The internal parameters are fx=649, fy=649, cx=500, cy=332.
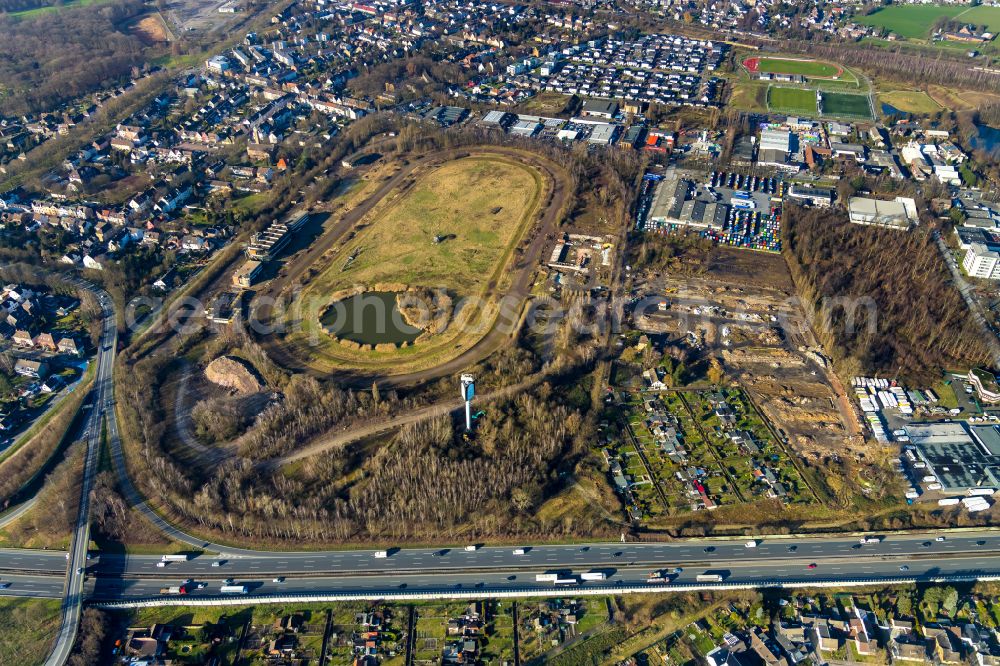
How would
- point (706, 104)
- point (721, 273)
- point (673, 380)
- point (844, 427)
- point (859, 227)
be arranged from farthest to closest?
point (706, 104) < point (859, 227) < point (721, 273) < point (673, 380) < point (844, 427)

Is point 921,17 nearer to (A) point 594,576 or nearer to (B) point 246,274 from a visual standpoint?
(B) point 246,274

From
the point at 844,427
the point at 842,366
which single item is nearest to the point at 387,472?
the point at 844,427

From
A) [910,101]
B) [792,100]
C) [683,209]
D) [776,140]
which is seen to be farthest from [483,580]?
[910,101]

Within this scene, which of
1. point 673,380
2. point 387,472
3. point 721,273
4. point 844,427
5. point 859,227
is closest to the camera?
point 387,472

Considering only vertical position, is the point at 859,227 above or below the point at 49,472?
above

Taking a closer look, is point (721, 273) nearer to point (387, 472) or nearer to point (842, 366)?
point (842, 366)

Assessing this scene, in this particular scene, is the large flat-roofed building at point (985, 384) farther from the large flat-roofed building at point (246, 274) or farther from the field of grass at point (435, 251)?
the large flat-roofed building at point (246, 274)
